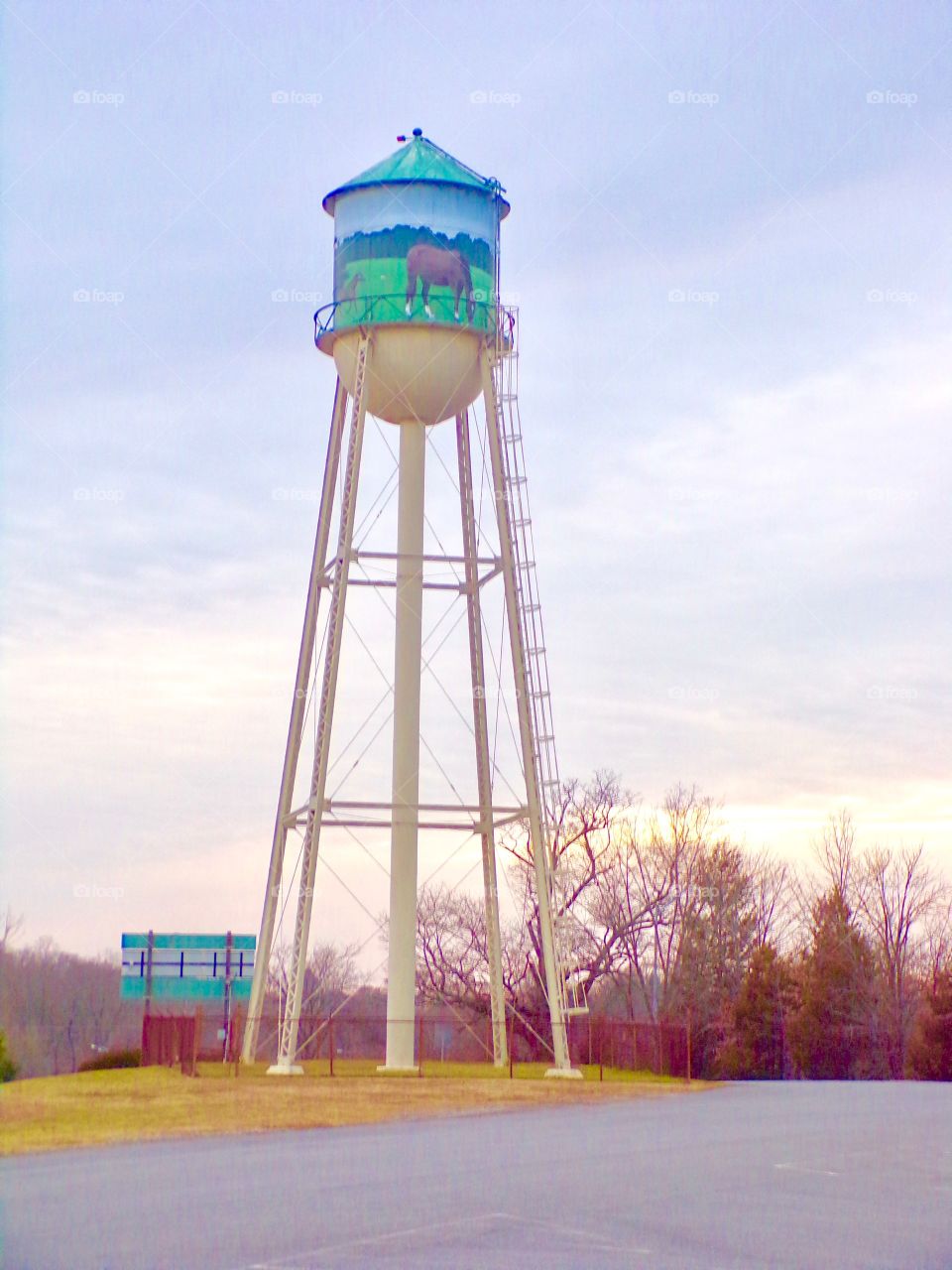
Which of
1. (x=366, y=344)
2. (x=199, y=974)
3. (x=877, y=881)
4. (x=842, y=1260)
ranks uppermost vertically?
(x=366, y=344)

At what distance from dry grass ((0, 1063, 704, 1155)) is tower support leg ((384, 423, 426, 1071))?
3.91 ft

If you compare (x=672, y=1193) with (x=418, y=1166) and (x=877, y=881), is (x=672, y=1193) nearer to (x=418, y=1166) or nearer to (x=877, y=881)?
(x=418, y=1166)

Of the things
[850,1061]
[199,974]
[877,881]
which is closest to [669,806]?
[877,881]

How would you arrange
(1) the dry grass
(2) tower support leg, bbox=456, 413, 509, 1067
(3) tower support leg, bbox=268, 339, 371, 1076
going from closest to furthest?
(1) the dry grass, (3) tower support leg, bbox=268, 339, 371, 1076, (2) tower support leg, bbox=456, 413, 509, 1067

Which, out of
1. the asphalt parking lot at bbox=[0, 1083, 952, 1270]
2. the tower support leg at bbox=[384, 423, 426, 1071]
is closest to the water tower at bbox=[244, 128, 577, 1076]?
the tower support leg at bbox=[384, 423, 426, 1071]

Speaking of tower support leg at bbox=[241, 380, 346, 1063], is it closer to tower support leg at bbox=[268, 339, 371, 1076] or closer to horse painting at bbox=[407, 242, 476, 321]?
tower support leg at bbox=[268, 339, 371, 1076]

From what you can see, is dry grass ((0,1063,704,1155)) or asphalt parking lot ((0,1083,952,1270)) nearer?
asphalt parking lot ((0,1083,952,1270))

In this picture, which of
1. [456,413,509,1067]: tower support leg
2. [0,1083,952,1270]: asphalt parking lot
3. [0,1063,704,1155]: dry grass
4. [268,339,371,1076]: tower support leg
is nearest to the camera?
[0,1083,952,1270]: asphalt parking lot

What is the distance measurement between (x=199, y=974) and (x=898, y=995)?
26.7m

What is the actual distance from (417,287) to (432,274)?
341 millimetres

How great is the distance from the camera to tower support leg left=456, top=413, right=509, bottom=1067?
30719 millimetres

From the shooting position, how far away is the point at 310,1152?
16031 millimetres

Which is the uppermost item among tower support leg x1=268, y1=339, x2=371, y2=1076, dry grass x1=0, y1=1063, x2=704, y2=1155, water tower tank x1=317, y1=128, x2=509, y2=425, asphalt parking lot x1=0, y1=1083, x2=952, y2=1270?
water tower tank x1=317, y1=128, x2=509, y2=425

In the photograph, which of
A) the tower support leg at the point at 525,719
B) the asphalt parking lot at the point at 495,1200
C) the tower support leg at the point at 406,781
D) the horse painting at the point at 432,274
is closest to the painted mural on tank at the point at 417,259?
the horse painting at the point at 432,274
